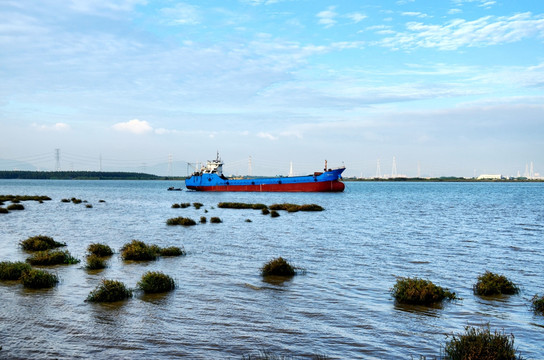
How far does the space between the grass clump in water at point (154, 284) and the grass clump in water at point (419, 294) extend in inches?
290

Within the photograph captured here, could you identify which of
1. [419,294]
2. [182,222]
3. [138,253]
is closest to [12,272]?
[138,253]

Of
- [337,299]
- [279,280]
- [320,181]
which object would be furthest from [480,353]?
[320,181]

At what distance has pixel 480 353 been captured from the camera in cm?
812

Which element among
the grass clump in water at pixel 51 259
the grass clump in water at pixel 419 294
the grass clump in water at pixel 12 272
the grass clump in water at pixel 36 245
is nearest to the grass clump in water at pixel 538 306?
the grass clump in water at pixel 419 294

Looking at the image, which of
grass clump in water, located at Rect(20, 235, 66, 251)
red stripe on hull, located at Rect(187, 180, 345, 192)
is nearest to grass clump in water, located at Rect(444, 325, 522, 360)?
grass clump in water, located at Rect(20, 235, 66, 251)

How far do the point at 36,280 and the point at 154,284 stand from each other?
13.1ft

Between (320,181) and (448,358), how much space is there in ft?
313

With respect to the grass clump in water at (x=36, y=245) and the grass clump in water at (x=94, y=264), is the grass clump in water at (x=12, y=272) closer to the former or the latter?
the grass clump in water at (x=94, y=264)

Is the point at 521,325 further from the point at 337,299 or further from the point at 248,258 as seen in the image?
the point at 248,258

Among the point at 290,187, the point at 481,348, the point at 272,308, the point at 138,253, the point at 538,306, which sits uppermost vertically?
the point at 290,187

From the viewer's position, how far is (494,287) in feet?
47.3

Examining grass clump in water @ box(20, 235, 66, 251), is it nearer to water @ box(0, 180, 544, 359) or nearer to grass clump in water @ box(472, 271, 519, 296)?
water @ box(0, 180, 544, 359)

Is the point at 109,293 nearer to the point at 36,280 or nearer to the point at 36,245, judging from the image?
the point at 36,280

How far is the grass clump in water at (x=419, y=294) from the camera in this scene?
13227 millimetres
